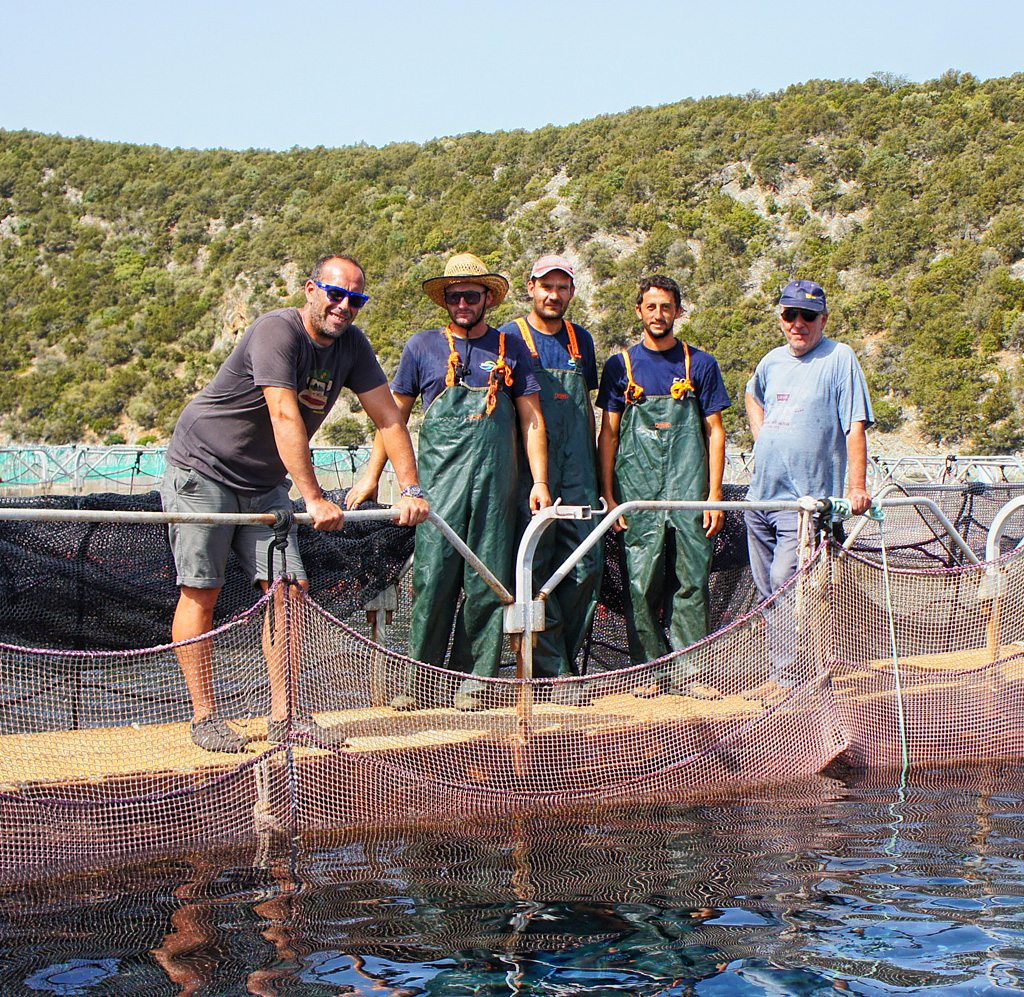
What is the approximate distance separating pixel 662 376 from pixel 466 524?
1427 millimetres

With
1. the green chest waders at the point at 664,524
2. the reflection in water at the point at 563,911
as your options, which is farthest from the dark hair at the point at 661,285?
the reflection in water at the point at 563,911

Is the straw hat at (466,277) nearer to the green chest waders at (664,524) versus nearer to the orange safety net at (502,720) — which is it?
the green chest waders at (664,524)

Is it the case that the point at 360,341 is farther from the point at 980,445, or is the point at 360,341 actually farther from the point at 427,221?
the point at 427,221

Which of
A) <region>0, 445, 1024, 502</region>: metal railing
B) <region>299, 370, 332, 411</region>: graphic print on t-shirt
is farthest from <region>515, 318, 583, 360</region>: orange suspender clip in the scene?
<region>0, 445, 1024, 502</region>: metal railing

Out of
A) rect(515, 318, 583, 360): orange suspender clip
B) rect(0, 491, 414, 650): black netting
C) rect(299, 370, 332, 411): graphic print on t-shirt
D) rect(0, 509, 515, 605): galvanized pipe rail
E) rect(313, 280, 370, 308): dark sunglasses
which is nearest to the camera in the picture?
rect(0, 509, 515, 605): galvanized pipe rail

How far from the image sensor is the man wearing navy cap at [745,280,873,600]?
567 centimetres

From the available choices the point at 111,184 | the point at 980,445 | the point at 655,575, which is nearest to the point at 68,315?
the point at 111,184

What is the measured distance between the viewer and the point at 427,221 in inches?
2689

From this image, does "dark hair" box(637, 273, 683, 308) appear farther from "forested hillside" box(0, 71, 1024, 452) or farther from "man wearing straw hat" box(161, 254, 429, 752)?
"forested hillside" box(0, 71, 1024, 452)

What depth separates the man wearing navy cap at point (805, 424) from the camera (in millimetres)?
5668

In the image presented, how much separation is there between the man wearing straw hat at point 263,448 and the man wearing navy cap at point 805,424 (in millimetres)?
2119

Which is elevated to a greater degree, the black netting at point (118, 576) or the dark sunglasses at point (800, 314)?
the dark sunglasses at point (800, 314)

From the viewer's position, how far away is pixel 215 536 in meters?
4.36

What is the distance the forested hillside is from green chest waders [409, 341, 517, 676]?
3552 cm
